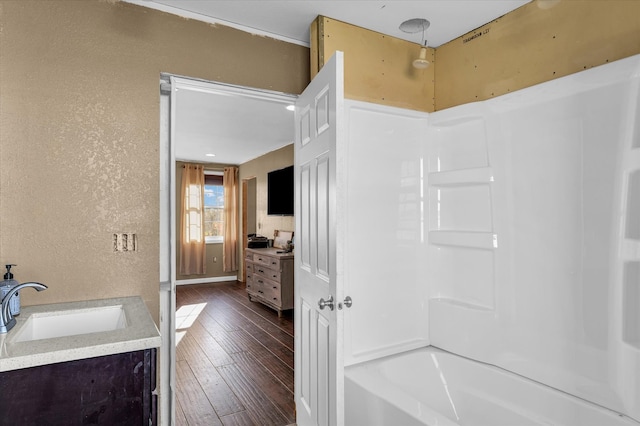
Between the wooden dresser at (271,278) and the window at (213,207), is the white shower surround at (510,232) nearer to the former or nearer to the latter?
→ the wooden dresser at (271,278)

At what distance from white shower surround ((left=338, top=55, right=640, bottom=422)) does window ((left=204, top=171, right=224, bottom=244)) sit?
5.79 metres

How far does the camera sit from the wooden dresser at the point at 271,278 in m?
4.89

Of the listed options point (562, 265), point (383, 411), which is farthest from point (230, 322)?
point (562, 265)

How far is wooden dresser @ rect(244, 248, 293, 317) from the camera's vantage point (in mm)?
4891

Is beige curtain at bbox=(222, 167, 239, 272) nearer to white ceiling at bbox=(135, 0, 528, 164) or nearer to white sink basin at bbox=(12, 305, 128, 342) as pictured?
white ceiling at bbox=(135, 0, 528, 164)

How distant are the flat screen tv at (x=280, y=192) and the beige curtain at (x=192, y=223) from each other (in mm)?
1880

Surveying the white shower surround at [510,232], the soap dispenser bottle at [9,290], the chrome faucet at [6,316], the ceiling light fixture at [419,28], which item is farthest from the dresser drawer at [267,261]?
the chrome faucet at [6,316]

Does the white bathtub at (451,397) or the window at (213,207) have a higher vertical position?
the window at (213,207)

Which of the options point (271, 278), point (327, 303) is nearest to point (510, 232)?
point (327, 303)

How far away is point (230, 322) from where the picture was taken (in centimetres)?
470

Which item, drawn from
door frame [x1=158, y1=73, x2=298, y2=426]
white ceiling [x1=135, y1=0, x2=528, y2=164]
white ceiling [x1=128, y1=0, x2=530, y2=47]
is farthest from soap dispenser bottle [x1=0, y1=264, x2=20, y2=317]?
white ceiling [x1=128, y1=0, x2=530, y2=47]

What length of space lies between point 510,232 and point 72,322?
2.25 metres

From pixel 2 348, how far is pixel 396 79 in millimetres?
2355

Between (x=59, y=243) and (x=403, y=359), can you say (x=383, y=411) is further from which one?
(x=59, y=243)
